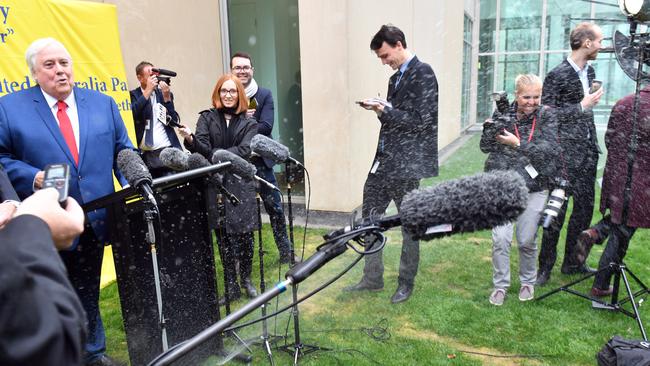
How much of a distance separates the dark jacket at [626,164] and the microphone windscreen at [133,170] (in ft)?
12.0

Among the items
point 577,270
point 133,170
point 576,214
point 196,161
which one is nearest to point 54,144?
point 196,161

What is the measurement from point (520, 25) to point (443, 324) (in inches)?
700

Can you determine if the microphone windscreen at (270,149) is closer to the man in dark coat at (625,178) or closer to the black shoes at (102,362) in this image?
the black shoes at (102,362)

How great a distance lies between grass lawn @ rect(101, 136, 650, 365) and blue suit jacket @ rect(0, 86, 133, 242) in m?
1.38

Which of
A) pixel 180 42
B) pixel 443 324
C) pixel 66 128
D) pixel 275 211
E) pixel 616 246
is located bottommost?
pixel 443 324

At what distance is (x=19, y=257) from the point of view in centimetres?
95

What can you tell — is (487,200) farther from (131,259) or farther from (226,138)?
(226,138)

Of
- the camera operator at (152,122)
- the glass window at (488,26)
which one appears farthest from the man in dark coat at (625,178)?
the glass window at (488,26)

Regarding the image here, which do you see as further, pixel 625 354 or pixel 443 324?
pixel 443 324

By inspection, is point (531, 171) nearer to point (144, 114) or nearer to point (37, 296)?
point (37, 296)

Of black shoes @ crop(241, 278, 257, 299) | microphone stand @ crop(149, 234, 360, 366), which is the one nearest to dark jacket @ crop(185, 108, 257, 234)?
black shoes @ crop(241, 278, 257, 299)

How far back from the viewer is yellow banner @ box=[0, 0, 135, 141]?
4195 mm

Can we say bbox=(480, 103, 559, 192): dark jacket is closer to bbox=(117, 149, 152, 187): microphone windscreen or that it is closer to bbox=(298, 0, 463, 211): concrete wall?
bbox=(117, 149, 152, 187): microphone windscreen

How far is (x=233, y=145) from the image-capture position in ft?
13.9
